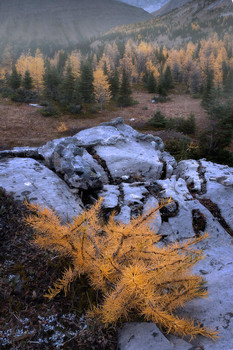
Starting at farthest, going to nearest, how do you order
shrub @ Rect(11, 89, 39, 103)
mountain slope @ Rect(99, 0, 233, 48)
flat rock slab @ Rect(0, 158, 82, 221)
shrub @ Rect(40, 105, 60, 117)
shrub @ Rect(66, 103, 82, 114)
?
mountain slope @ Rect(99, 0, 233, 48) → shrub @ Rect(11, 89, 39, 103) → shrub @ Rect(66, 103, 82, 114) → shrub @ Rect(40, 105, 60, 117) → flat rock slab @ Rect(0, 158, 82, 221)

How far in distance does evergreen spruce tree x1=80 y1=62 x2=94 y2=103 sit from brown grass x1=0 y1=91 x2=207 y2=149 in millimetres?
4362

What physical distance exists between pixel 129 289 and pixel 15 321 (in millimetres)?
1703

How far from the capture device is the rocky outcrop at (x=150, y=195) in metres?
2.86

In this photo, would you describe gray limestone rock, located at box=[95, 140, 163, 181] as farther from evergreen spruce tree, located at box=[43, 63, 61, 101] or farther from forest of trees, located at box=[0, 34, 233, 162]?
evergreen spruce tree, located at box=[43, 63, 61, 101]

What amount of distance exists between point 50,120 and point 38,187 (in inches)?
1137

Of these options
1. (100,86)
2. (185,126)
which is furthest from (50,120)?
(185,126)

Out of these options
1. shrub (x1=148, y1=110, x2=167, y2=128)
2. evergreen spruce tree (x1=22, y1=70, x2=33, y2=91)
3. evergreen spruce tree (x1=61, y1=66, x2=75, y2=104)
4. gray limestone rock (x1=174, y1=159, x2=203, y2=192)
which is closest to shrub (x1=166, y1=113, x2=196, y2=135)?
shrub (x1=148, y1=110, x2=167, y2=128)

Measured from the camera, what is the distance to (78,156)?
684 cm

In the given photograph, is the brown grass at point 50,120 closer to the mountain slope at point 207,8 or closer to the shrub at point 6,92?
the shrub at point 6,92

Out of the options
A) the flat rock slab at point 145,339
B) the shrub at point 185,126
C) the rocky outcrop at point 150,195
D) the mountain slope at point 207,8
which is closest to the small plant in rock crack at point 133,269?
the flat rock slab at point 145,339

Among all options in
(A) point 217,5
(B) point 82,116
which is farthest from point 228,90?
(A) point 217,5

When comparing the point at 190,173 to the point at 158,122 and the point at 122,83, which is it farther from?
the point at 122,83

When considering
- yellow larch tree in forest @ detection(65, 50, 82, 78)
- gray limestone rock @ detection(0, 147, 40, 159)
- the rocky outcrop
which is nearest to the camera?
the rocky outcrop

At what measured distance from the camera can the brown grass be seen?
23.6 meters
